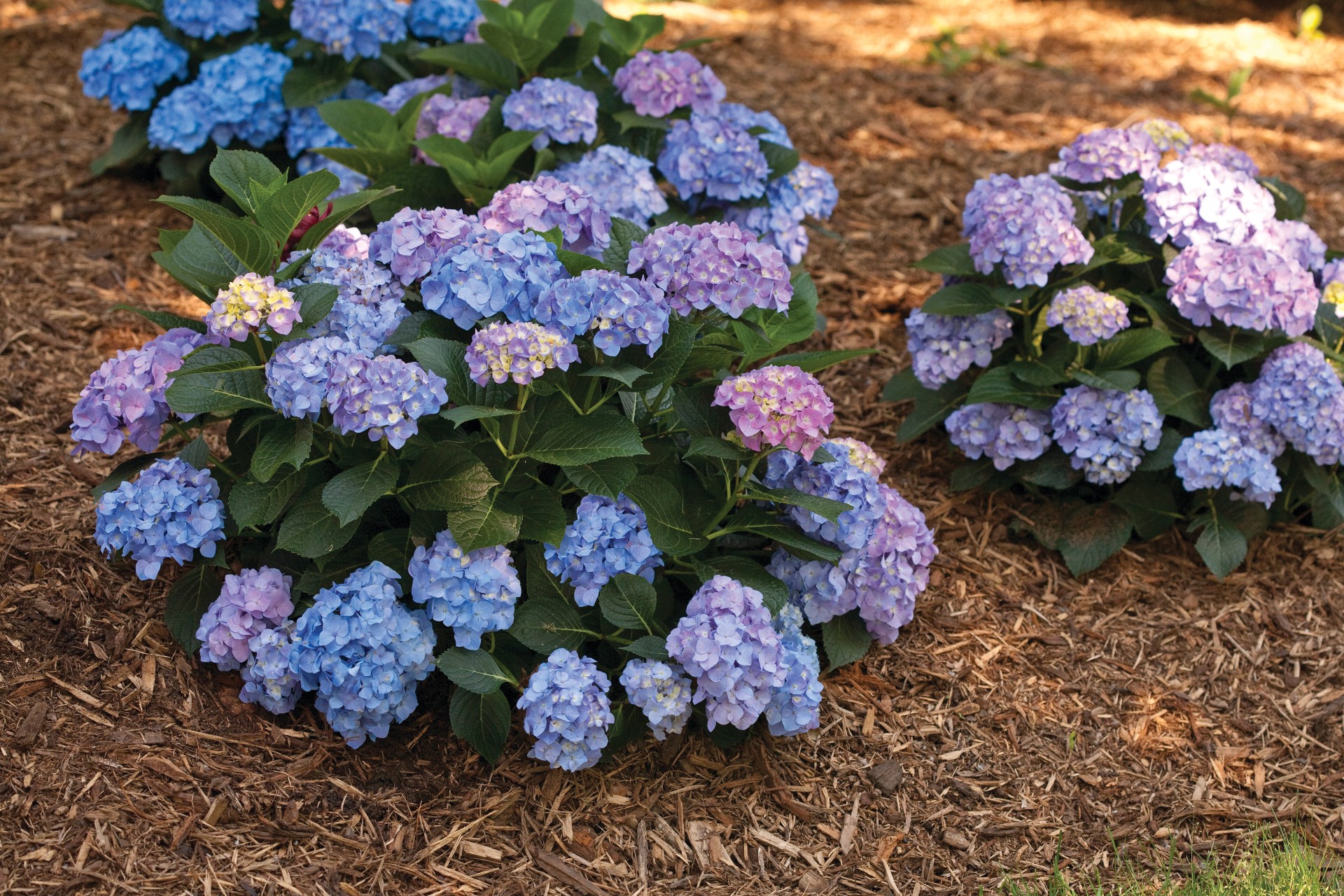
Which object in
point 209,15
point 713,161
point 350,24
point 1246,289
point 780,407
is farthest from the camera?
point 209,15

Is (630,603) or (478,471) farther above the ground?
(478,471)

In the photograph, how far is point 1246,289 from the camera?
290 cm

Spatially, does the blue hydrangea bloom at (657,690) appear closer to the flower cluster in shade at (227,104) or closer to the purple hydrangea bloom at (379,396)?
the purple hydrangea bloom at (379,396)

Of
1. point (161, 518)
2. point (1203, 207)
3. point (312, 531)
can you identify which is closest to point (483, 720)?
point (312, 531)

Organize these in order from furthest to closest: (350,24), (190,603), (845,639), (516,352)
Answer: (350,24)
(845,639)
(190,603)
(516,352)

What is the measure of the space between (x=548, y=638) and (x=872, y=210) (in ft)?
8.01

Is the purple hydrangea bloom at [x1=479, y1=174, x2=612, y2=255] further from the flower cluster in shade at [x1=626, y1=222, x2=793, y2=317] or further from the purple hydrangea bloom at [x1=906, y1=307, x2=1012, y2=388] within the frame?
the purple hydrangea bloom at [x1=906, y1=307, x2=1012, y2=388]

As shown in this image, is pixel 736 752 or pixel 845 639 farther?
pixel 845 639

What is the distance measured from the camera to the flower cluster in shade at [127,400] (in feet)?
7.53

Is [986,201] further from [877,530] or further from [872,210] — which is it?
[872,210]

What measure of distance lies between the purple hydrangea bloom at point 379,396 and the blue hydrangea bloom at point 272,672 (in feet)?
1.57

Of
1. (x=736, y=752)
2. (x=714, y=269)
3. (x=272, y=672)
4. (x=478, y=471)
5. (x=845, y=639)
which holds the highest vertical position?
(x=714, y=269)

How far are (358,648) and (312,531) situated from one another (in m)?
0.23

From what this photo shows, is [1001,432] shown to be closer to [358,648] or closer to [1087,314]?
[1087,314]
